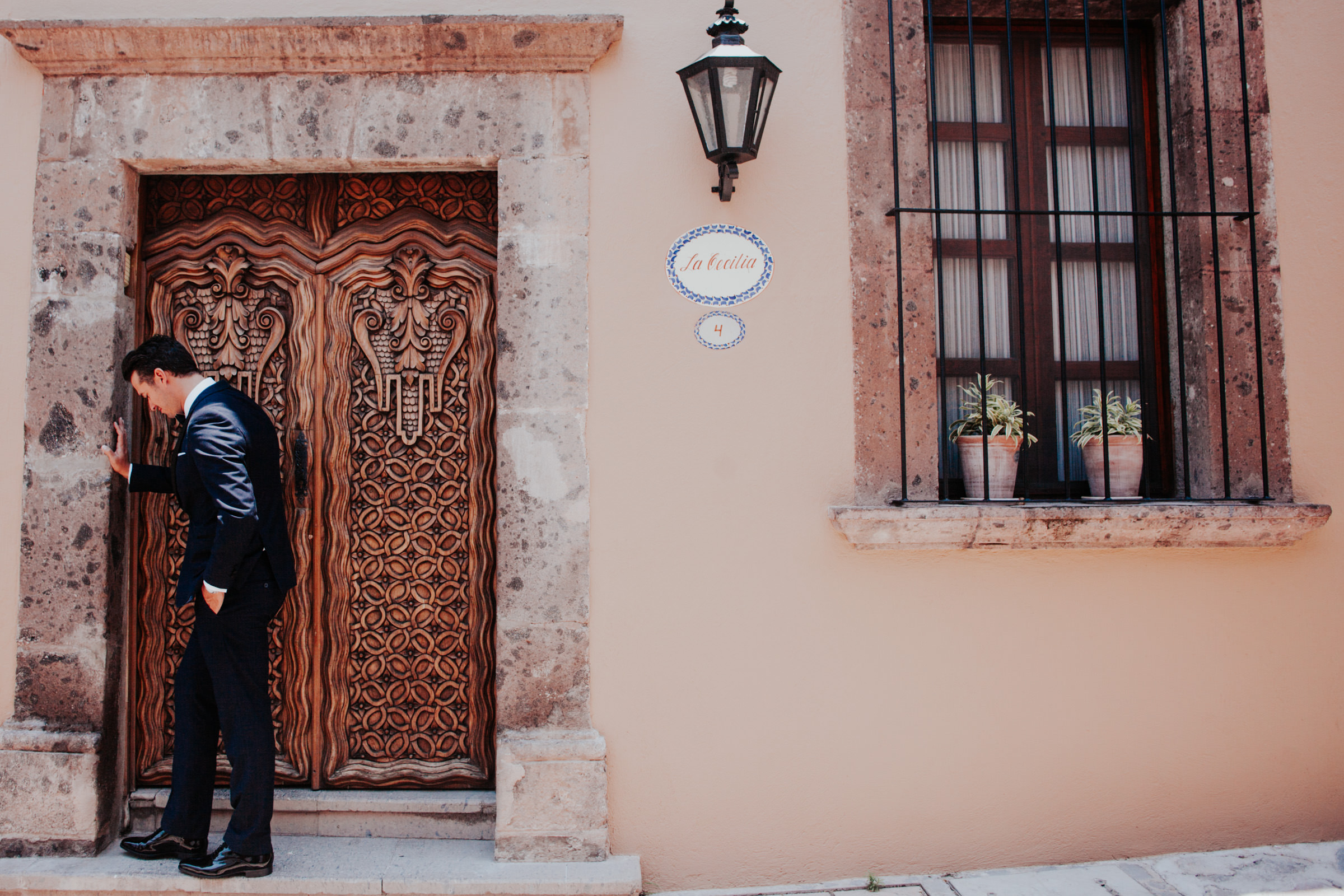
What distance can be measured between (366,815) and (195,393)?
5.44ft

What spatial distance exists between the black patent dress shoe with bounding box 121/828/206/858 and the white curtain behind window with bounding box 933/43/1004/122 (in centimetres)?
389

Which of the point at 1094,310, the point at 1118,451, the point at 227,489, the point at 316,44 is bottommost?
the point at 227,489

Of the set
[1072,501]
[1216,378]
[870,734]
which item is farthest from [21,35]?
[1216,378]

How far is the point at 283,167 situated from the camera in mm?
3043

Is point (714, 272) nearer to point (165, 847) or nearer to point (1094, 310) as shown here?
point (1094, 310)

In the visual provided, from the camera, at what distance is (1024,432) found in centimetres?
313

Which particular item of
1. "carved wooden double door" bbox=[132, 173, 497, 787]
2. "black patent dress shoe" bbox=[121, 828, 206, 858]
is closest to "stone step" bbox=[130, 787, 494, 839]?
"carved wooden double door" bbox=[132, 173, 497, 787]

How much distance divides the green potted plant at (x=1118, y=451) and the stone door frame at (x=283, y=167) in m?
1.93

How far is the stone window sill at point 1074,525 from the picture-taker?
9.36ft

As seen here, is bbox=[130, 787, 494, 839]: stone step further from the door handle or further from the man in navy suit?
the door handle

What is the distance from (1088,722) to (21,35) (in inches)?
182

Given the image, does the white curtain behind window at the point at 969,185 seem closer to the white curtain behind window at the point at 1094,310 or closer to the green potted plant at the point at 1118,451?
the white curtain behind window at the point at 1094,310

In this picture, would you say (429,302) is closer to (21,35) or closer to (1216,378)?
(21,35)

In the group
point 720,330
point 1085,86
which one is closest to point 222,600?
point 720,330
